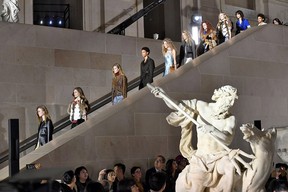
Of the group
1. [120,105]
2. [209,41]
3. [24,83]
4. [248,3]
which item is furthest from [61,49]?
[248,3]

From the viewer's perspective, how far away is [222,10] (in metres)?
21.7

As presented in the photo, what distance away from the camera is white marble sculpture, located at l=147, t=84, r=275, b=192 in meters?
6.55

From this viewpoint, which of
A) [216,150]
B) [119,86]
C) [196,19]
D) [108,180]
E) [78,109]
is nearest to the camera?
[216,150]

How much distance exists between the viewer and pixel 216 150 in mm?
7031

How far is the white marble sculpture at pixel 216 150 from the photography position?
655 cm

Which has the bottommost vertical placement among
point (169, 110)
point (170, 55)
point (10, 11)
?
point (169, 110)

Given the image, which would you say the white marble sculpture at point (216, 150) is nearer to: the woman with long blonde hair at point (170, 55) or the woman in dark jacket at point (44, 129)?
the woman in dark jacket at point (44, 129)

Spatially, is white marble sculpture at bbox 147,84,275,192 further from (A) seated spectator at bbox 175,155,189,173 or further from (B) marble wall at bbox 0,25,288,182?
(A) seated spectator at bbox 175,155,189,173

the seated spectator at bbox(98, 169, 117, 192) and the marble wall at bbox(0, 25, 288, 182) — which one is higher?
the marble wall at bbox(0, 25, 288, 182)

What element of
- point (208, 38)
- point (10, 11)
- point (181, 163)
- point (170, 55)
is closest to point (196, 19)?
point (208, 38)

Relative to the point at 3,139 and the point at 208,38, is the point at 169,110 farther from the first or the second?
the point at 3,139

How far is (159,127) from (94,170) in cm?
185

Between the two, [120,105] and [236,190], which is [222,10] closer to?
[120,105]

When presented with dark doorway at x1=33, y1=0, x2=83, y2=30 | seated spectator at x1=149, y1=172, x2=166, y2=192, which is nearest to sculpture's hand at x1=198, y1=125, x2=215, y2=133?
seated spectator at x1=149, y1=172, x2=166, y2=192
